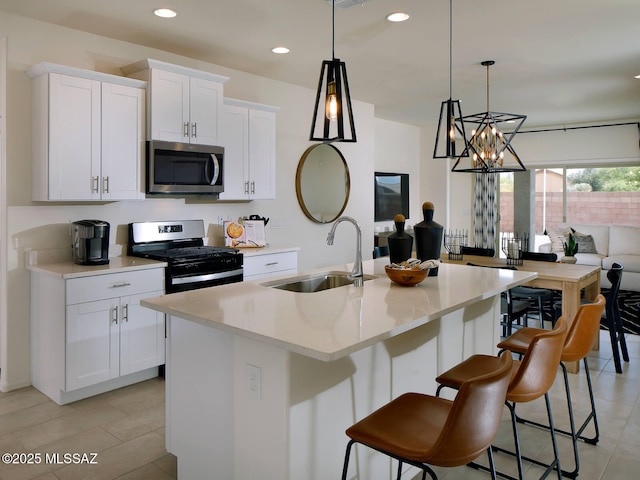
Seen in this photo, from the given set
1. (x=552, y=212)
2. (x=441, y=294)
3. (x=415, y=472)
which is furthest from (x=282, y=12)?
(x=552, y=212)

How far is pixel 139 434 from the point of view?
289 centimetres

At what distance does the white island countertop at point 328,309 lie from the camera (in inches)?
64.4

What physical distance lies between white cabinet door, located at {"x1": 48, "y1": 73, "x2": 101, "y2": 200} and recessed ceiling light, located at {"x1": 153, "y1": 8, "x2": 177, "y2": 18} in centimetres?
65

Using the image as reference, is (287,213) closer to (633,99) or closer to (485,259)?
(485,259)

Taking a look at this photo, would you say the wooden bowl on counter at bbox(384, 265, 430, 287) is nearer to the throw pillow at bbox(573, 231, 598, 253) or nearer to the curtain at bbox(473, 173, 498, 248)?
the throw pillow at bbox(573, 231, 598, 253)

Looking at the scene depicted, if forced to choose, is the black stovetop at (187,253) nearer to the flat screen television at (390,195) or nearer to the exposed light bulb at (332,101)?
the exposed light bulb at (332,101)

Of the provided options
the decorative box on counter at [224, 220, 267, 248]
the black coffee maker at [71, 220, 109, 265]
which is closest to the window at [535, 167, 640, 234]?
the decorative box on counter at [224, 220, 267, 248]

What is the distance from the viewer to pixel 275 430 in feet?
5.84

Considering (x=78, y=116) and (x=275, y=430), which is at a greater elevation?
(x=78, y=116)

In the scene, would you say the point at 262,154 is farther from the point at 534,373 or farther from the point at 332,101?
the point at 534,373

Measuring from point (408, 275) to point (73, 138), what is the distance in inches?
98.9

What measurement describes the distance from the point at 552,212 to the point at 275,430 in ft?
28.0

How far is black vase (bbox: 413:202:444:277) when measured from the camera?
9.48 feet

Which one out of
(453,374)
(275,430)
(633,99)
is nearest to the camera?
(275,430)
